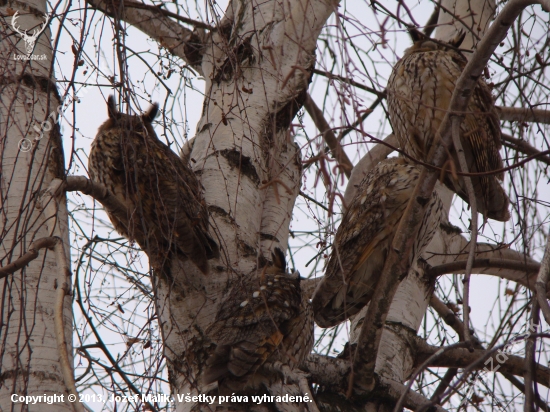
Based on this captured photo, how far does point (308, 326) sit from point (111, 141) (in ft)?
4.67

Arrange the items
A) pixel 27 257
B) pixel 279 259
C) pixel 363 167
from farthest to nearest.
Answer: pixel 363 167
pixel 279 259
pixel 27 257

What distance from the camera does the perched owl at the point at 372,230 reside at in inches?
135

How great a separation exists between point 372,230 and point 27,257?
2020 mm

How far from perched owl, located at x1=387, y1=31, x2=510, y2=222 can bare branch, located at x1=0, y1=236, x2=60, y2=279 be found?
6.75 feet

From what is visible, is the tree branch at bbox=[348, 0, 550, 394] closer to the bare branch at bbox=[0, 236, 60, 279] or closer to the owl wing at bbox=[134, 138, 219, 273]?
the owl wing at bbox=[134, 138, 219, 273]

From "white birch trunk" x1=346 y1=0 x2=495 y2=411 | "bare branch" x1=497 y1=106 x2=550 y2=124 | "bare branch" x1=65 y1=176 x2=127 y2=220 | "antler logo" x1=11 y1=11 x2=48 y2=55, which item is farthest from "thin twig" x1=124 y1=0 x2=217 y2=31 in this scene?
"bare branch" x1=497 y1=106 x2=550 y2=124

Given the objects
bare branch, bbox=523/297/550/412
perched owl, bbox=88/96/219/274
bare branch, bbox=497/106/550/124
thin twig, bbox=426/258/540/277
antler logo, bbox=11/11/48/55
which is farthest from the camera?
bare branch, bbox=497/106/550/124

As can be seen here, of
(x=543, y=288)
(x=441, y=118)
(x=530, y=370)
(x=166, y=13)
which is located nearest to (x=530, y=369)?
(x=530, y=370)

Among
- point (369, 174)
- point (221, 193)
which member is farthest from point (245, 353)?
point (369, 174)

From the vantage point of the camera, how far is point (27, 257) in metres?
1.82

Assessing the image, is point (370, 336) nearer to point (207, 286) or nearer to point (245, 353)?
point (245, 353)

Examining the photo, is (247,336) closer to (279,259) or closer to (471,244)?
(279,259)

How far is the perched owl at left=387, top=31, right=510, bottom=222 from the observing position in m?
3.44

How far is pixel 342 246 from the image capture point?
3.47 m
